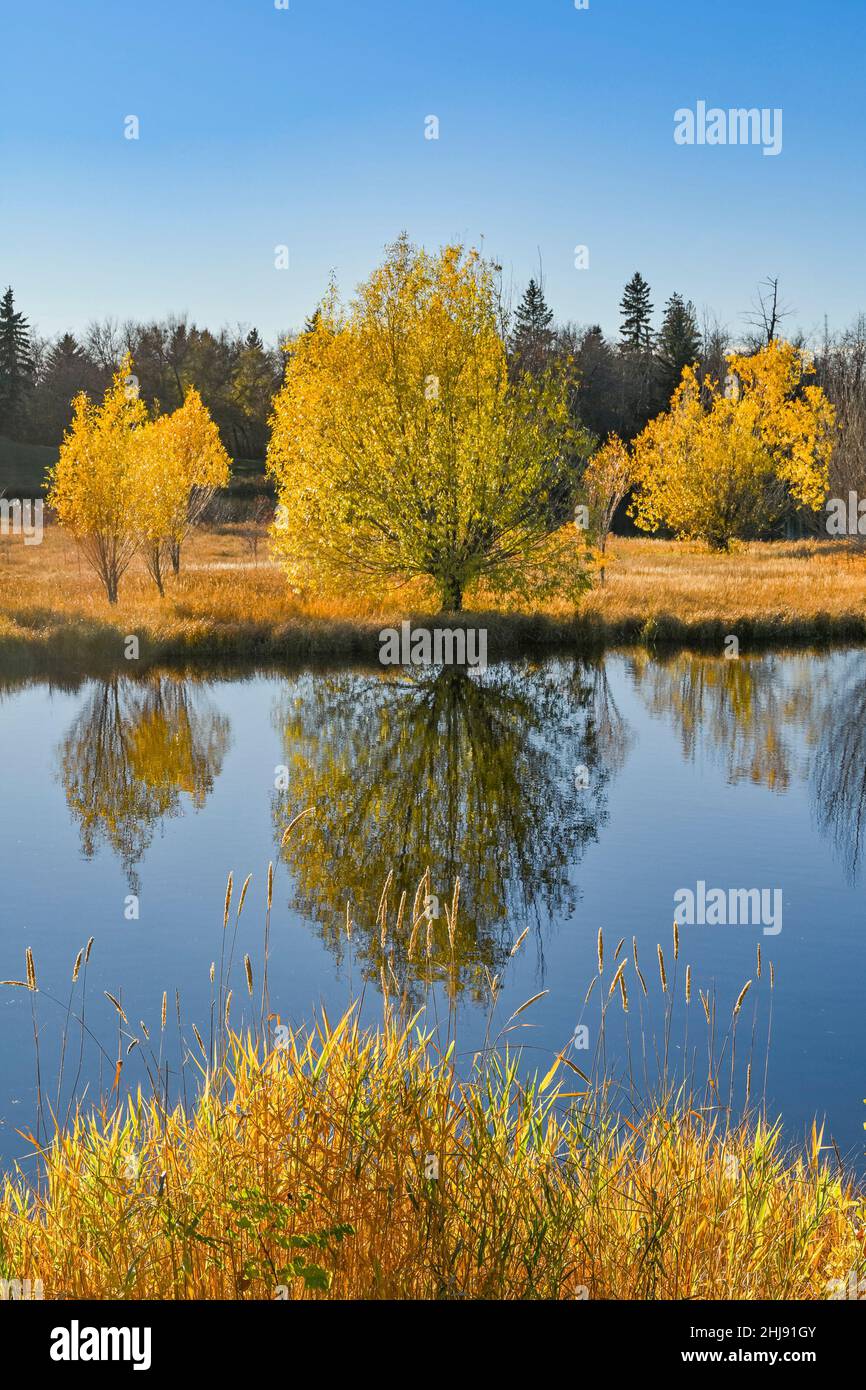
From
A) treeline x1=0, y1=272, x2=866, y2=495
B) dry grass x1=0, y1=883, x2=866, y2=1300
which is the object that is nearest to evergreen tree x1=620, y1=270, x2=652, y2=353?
treeline x1=0, y1=272, x2=866, y2=495

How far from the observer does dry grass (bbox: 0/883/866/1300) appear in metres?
4.17

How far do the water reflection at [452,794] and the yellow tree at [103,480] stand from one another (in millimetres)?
8335

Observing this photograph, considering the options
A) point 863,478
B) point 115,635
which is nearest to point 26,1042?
point 115,635

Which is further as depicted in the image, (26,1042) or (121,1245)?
(26,1042)

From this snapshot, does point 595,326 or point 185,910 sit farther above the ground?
point 595,326

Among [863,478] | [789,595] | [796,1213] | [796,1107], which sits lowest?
[796,1107]

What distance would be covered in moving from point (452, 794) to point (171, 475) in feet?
62.5

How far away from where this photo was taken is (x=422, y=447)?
26.5 metres

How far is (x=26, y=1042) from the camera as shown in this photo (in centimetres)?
835

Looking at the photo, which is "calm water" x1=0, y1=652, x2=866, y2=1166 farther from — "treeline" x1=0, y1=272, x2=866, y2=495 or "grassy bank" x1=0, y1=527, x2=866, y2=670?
"treeline" x1=0, y1=272, x2=866, y2=495

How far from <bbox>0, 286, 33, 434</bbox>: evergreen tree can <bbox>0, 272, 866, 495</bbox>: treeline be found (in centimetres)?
7

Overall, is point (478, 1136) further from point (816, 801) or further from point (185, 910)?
point (816, 801)
